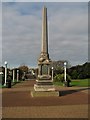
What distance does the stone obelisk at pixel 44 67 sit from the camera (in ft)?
69.2

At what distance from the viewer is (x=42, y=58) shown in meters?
21.8

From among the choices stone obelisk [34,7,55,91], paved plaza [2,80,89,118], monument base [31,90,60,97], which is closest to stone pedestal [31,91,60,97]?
monument base [31,90,60,97]

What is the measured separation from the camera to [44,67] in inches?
859

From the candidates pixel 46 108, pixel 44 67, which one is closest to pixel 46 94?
pixel 44 67

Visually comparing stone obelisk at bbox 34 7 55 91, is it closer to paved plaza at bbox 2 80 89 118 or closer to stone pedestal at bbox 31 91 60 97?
stone pedestal at bbox 31 91 60 97

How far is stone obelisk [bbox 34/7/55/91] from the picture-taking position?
2109 centimetres

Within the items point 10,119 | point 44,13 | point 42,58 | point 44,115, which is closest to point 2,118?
point 10,119

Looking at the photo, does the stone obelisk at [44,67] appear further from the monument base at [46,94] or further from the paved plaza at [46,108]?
the paved plaza at [46,108]

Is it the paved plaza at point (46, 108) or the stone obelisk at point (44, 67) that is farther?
the stone obelisk at point (44, 67)

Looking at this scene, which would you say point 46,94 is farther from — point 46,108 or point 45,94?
point 46,108

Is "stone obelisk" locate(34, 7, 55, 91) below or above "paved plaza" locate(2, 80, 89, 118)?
above

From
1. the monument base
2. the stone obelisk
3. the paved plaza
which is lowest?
the paved plaza

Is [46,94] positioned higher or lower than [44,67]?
lower

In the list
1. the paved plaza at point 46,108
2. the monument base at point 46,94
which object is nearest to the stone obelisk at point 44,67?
the monument base at point 46,94
